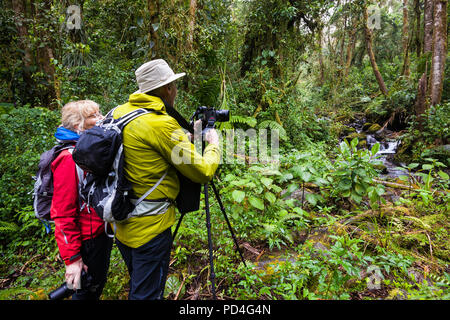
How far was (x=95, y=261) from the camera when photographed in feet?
6.34

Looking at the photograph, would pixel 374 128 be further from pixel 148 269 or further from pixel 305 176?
pixel 148 269

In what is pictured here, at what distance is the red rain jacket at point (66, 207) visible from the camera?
65.9 inches

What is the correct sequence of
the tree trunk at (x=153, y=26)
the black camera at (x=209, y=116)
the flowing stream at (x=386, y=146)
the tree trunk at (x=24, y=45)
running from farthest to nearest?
the tree trunk at (x=24, y=45), the flowing stream at (x=386, y=146), the tree trunk at (x=153, y=26), the black camera at (x=209, y=116)

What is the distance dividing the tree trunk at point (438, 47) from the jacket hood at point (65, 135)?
906 centimetres

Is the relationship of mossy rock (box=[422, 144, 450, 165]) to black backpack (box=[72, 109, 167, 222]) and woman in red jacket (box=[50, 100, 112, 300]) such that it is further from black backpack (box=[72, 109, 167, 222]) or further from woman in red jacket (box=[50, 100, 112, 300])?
woman in red jacket (box=[50, 100, 112, 300])

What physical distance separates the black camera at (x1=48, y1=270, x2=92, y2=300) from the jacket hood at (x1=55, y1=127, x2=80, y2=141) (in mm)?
999

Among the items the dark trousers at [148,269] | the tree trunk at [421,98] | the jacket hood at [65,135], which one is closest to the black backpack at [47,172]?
the jacket hood at [65,135]

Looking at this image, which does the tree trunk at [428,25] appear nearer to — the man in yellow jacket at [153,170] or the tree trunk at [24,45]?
the man in yellow jacket at [153,170]

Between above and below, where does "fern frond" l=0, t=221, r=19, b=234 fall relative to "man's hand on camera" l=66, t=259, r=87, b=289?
below

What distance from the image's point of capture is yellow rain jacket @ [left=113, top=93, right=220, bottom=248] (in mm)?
1520

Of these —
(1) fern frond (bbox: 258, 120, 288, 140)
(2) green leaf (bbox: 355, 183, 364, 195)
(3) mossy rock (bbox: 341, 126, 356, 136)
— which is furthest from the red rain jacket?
(3) mossy rock (bbox: 341, 126, 356, 136)
